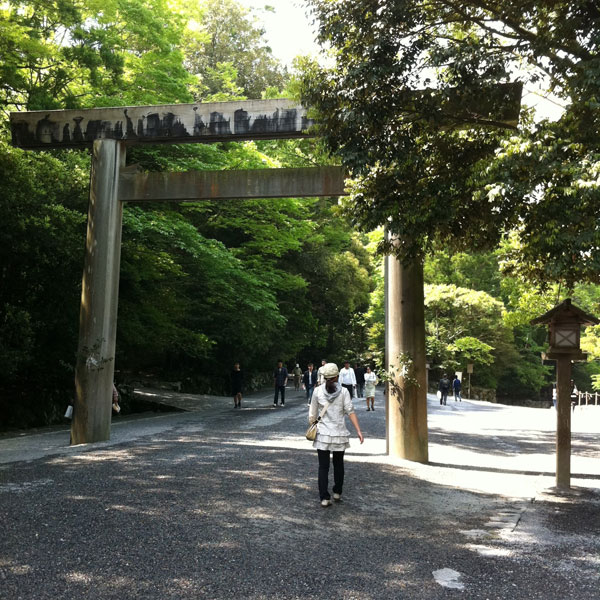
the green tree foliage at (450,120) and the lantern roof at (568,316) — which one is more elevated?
the green tree foliage at (450,120)

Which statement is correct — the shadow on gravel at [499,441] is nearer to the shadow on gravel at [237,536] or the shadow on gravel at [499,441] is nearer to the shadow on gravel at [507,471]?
the shadow on gravel at [507,471]

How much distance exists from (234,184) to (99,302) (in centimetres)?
323

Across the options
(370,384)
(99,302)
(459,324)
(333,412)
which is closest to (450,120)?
(333,412)

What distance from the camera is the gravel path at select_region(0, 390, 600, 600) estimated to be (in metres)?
4.17

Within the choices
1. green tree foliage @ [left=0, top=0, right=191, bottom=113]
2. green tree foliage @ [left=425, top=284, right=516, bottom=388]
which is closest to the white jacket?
green tree foliage @ [left=0, top=0, right=191, bottom=113]

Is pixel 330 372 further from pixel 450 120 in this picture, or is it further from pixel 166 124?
A: pixel 166 124

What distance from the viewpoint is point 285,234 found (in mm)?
21562

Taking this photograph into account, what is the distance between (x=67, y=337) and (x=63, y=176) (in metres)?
3.85

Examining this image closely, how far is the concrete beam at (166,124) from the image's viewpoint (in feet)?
34.3

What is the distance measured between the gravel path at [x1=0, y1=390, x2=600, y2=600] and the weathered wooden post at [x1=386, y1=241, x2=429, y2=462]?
40cm

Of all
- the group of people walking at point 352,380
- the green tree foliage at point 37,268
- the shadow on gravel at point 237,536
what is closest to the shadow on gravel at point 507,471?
the shadow on gravel at point 237,536

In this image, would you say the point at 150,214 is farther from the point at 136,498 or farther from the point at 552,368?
the point at 552,368

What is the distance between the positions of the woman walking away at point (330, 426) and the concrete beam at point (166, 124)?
5.30 m

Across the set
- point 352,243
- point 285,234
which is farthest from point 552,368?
point 285,234
